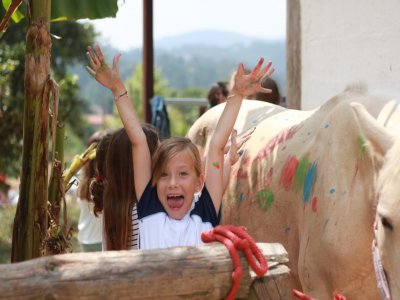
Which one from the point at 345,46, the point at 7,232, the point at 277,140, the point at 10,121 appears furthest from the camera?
the point at 7,232

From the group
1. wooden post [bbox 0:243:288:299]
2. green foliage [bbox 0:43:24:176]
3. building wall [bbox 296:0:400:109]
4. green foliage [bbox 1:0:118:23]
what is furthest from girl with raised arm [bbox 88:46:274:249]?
green foliage [bbox 0:43:24:176]

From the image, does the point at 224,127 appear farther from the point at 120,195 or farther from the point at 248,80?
the point at 120,195

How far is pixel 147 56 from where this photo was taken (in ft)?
28.3

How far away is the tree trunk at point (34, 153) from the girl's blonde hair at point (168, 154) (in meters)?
0.46

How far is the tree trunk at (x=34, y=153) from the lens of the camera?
312 cm

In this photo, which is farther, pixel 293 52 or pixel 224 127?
pixel 293 52

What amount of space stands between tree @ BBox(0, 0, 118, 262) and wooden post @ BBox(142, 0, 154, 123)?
5.34m

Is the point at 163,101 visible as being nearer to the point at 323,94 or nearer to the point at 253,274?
the point at 323,94

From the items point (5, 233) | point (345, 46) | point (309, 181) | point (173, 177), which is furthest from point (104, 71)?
point (5, 233)

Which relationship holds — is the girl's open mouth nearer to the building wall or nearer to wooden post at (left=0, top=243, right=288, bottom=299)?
wooden post at (left=0, top=243, right=288, bottom=299)

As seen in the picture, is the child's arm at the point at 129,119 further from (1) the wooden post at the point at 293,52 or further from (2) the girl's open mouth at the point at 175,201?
(1) the wooden post at the point at 293,52

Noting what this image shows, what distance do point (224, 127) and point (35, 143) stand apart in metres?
0.81

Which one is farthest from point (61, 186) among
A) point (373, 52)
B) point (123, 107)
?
point (373, 52)

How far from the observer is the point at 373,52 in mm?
5660
